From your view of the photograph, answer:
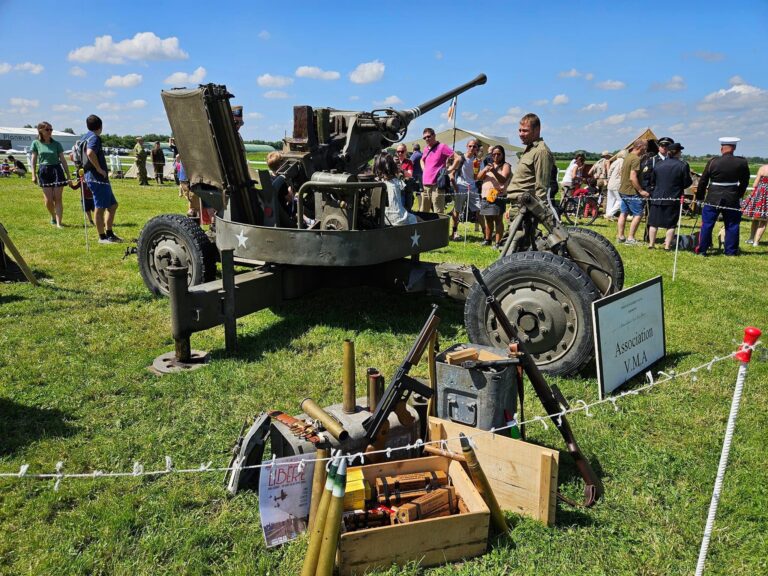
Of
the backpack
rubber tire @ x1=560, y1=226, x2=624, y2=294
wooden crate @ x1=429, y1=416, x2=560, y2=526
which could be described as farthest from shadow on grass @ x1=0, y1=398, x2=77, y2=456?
the backpack

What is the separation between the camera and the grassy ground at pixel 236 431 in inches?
108

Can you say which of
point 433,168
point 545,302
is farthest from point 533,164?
point 433,168

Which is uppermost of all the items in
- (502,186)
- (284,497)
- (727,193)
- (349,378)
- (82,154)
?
(82,154)

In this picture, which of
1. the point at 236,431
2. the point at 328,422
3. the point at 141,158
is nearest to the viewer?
the point at 328,422

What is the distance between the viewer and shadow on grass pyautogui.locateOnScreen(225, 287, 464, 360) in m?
5.50

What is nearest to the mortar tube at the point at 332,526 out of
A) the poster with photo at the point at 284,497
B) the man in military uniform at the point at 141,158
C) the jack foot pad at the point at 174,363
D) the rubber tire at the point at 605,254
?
the poster with photo at the point at 284,497

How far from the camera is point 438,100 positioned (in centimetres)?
828

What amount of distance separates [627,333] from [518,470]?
2.11 metres

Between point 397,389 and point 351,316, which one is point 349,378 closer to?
point 397,389

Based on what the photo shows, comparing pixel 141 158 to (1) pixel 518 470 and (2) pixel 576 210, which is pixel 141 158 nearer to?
(2) pixel 576 210

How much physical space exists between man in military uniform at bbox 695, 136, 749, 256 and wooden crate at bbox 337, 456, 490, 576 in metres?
9.81

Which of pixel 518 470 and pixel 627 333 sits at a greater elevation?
pixel 627 333

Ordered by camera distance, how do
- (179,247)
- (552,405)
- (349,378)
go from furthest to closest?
1. (179,247)
2. (349,378)
3. (552,405)

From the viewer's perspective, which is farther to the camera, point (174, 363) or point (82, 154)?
point (82, 154)
